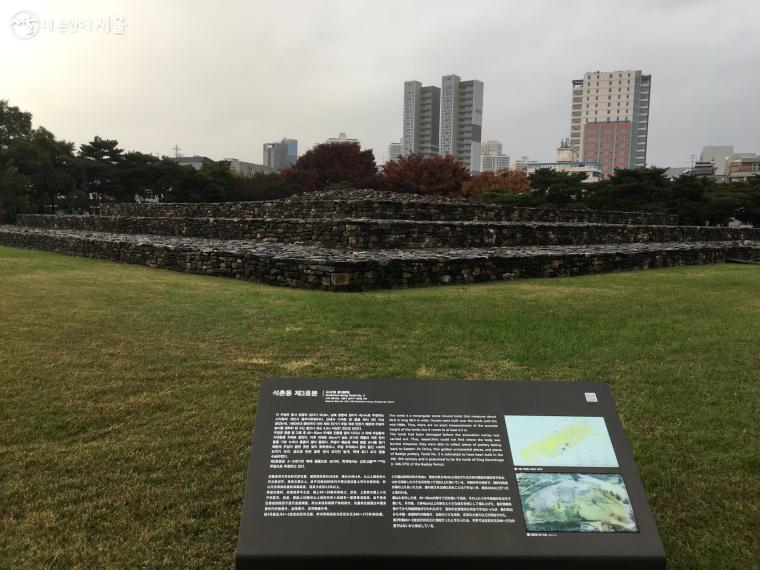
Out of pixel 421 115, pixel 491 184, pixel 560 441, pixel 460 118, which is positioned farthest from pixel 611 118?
pixel 560 441

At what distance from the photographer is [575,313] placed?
6820 millimetres

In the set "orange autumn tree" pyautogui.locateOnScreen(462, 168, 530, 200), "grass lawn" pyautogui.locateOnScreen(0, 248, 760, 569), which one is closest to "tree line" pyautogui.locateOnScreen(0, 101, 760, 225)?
"orange autumn tree" pyautogui.locateOnScreen(462, 168, 530, 200)

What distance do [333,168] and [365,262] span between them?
37437 mm

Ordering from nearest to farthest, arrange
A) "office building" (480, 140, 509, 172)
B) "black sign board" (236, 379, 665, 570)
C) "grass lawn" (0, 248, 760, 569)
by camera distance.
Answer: "black sign board" (236, 379, 665, 570)
"grass lawn" (0, 248, 760, 569)
"office building" (480, 140, 509, 172)

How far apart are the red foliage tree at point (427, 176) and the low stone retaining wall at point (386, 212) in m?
18.1

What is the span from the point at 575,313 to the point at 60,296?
6.77m

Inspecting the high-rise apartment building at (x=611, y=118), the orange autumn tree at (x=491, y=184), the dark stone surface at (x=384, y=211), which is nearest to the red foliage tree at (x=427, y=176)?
the orange autumn tree at (x=491, y=184)

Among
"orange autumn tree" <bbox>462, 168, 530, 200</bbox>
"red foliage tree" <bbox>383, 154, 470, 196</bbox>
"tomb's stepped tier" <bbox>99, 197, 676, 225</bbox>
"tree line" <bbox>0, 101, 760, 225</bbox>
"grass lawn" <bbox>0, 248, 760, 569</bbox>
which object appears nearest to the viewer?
"grass lawn" <bbox>0, 248, 760, 569</bbox>

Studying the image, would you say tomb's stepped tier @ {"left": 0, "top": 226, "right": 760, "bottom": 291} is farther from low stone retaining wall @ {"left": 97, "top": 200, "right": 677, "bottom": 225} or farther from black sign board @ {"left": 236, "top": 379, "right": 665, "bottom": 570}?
black sign board @ {"left": 236, "top": 379, "right": 665, "bottom": 570}

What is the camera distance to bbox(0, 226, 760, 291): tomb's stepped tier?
860 centimetres

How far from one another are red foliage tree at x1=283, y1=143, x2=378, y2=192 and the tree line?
80 millimetres

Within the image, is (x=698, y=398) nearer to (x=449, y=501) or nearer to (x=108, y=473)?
(x=449, y=501)

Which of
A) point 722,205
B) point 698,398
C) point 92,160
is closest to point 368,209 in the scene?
point 698,398

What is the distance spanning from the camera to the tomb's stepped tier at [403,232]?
11445 mm
